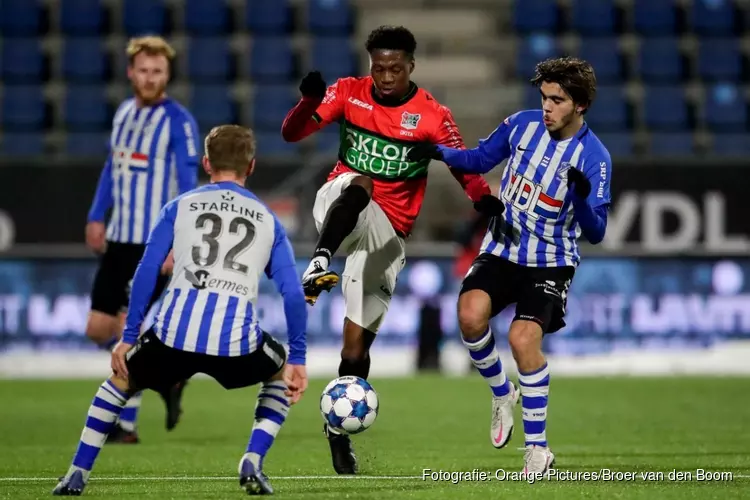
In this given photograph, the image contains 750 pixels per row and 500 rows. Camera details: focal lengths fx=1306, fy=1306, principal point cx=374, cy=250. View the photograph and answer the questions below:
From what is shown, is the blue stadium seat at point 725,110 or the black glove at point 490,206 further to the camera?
the blue stadium seat at point 725,110

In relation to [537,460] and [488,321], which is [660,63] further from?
[537,460]

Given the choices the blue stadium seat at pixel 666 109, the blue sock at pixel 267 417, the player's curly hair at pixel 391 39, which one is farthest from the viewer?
the blue stadium seat at pixel 666 109

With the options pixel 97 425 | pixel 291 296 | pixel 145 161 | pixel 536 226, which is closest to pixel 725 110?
pixel 145 161

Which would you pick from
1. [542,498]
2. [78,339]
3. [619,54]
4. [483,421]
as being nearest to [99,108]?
[78,339]

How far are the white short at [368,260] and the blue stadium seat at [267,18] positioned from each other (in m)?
11.3

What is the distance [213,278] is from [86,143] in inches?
471

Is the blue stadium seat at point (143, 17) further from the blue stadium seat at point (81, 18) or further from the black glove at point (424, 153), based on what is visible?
the black glove at point (424, 153)

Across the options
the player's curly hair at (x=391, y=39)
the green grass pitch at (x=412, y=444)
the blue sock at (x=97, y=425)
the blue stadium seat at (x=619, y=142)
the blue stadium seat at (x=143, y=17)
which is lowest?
the green grass pitch at (x=412, y=444)

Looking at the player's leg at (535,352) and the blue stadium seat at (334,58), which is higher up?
the blue stadium seat at (334,58)

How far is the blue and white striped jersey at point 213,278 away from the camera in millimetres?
5031

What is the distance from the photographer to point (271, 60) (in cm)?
1744

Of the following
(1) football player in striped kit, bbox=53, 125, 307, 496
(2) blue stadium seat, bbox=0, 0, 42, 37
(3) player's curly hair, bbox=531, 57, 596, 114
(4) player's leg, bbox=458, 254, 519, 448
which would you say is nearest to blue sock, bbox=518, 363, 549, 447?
(4) player's leg, bbox=458, 254, 519, 448

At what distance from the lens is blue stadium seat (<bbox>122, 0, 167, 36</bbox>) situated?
17641mm

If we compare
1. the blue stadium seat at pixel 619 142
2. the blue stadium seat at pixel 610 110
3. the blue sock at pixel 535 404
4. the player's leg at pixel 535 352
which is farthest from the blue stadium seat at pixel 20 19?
the blue sock at pixel 535 404
